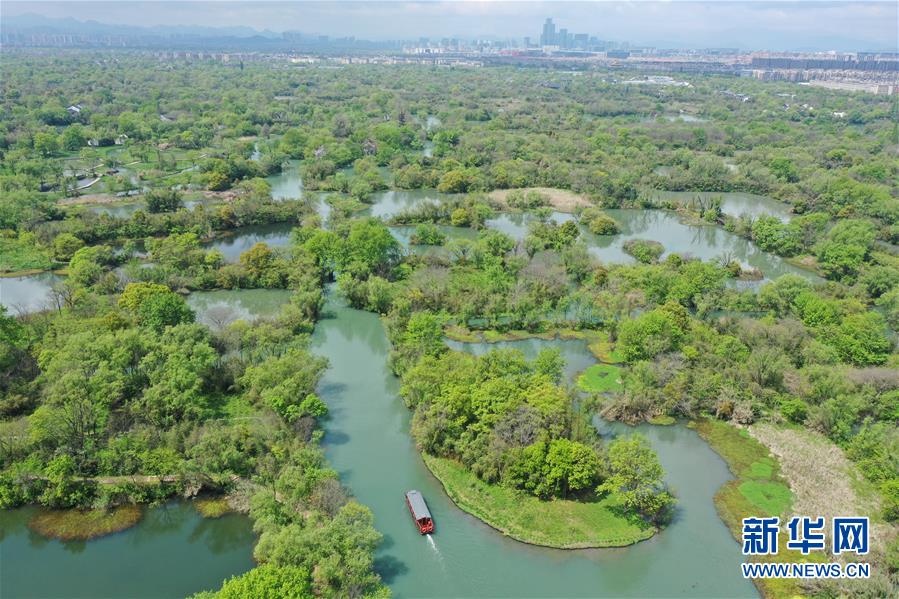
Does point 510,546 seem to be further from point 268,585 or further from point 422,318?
point 422,318

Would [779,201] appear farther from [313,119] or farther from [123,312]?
[313,119]

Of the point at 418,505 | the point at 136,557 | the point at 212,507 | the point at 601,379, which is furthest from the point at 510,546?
the point at 136,557

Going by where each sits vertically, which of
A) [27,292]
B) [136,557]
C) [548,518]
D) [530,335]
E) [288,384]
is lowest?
[136,557]

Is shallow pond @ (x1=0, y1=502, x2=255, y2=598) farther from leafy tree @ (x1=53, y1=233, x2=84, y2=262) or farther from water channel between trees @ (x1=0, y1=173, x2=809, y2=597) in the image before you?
leafy tree @ (x1=53, y1=233, x2=84, y2=262)

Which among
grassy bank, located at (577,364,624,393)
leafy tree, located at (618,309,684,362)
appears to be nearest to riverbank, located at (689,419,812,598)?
grassy bank, located at (577,364,624,393)

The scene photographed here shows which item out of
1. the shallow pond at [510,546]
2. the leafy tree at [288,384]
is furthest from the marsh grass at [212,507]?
the shallow pond at [510,546]

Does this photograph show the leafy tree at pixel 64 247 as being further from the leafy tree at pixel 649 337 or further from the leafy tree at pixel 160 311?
the leafy tree at pixel 649 337
